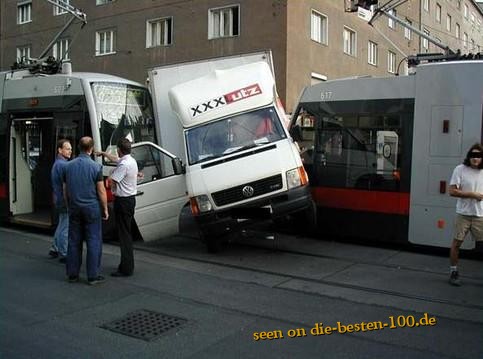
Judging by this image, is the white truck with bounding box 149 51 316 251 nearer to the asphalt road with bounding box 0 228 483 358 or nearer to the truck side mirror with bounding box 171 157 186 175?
the truck side mirror with bounding box 171 157 186 175

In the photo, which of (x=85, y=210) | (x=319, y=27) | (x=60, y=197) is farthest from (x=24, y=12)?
(x=85, y=210)

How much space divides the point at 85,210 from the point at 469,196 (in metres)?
4.81

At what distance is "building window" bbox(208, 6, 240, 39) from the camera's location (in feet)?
81.3

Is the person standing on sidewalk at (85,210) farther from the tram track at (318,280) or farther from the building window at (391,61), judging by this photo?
the building window at (391,61)

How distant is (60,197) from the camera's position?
7.81 metres

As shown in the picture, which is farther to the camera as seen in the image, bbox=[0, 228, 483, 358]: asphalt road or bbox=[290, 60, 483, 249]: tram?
bbox=[290, 60, 483, 249]: tram

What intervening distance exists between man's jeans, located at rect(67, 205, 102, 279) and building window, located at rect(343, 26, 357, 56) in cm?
2379

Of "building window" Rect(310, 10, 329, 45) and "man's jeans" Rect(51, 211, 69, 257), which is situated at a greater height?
"building window" Rect(310, 10, 329, 45)

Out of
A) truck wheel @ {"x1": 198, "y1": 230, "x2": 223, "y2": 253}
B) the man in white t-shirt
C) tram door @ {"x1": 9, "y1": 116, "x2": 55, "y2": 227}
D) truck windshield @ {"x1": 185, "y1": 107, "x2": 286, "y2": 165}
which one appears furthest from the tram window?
tram door @ {"x1": 9, "y1": 116, "x2": 55, "y2": 227}

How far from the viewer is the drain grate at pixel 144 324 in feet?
17.1

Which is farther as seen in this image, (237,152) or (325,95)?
(325,95)

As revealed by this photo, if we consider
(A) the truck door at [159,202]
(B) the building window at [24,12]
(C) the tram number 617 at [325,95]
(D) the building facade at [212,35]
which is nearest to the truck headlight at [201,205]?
(A) the truck door at [159,202]

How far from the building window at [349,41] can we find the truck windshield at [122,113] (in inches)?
786

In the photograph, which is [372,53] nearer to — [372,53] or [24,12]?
[372,53]
